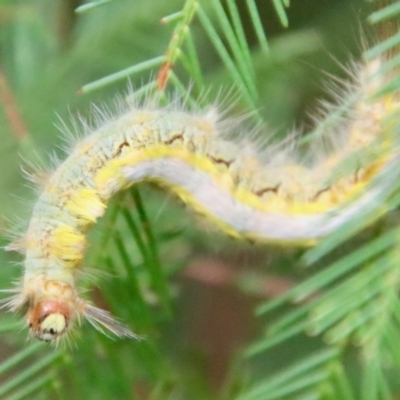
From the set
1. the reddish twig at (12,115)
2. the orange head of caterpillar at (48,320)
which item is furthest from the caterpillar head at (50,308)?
the reddish twig at (12,115)

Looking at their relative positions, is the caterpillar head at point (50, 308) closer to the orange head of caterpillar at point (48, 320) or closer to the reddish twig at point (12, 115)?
the orange head of caterpillar at point (48, 320)

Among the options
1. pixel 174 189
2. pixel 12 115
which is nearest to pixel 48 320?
pixel 174 189

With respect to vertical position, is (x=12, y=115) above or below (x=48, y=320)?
above

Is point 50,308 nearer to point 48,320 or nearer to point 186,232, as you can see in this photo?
point 48,320

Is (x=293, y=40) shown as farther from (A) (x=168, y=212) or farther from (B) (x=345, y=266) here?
(B) (x=345, y=266)

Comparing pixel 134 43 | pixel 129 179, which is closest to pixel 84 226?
pixel 129 179

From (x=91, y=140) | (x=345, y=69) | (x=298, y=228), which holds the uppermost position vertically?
(x=91, y=140)

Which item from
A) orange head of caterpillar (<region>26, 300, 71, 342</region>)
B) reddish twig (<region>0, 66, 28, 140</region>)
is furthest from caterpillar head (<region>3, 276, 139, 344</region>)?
reddish twig (<region>0, 66, 28, 140</region>)
